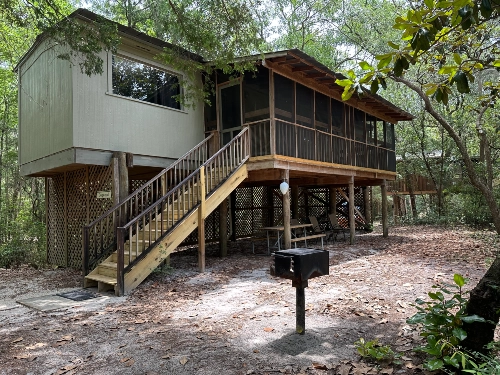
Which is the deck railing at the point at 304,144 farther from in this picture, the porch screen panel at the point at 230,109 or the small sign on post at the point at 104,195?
the small sign on post at the point at 104,195

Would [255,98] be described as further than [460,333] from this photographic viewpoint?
Yes

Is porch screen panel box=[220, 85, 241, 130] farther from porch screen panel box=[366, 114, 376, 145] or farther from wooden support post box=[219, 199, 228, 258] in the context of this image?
porch screen panel box=[366, 114, 376, 145]

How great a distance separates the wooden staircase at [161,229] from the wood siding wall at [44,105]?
2294 mm

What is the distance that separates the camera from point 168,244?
23.3ft

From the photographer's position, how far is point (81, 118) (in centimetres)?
779

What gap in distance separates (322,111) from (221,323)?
32.2 ft

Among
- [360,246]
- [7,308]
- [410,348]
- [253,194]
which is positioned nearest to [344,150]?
[360,246]

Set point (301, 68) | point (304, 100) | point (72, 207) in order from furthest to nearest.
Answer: point (304, 100)
point (301, 68)
point (72, 207)

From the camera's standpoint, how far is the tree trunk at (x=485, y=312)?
3156 mm

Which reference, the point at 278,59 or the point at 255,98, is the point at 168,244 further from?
the point at 255,98

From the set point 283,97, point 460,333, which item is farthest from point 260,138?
point 460,333

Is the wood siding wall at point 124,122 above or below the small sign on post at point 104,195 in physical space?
above

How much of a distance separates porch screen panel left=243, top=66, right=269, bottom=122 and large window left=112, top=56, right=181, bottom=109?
76.6 inches

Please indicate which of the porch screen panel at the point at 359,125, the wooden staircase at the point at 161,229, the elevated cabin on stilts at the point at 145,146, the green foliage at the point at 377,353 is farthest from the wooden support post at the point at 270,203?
the green foliage at the point at 377,353
